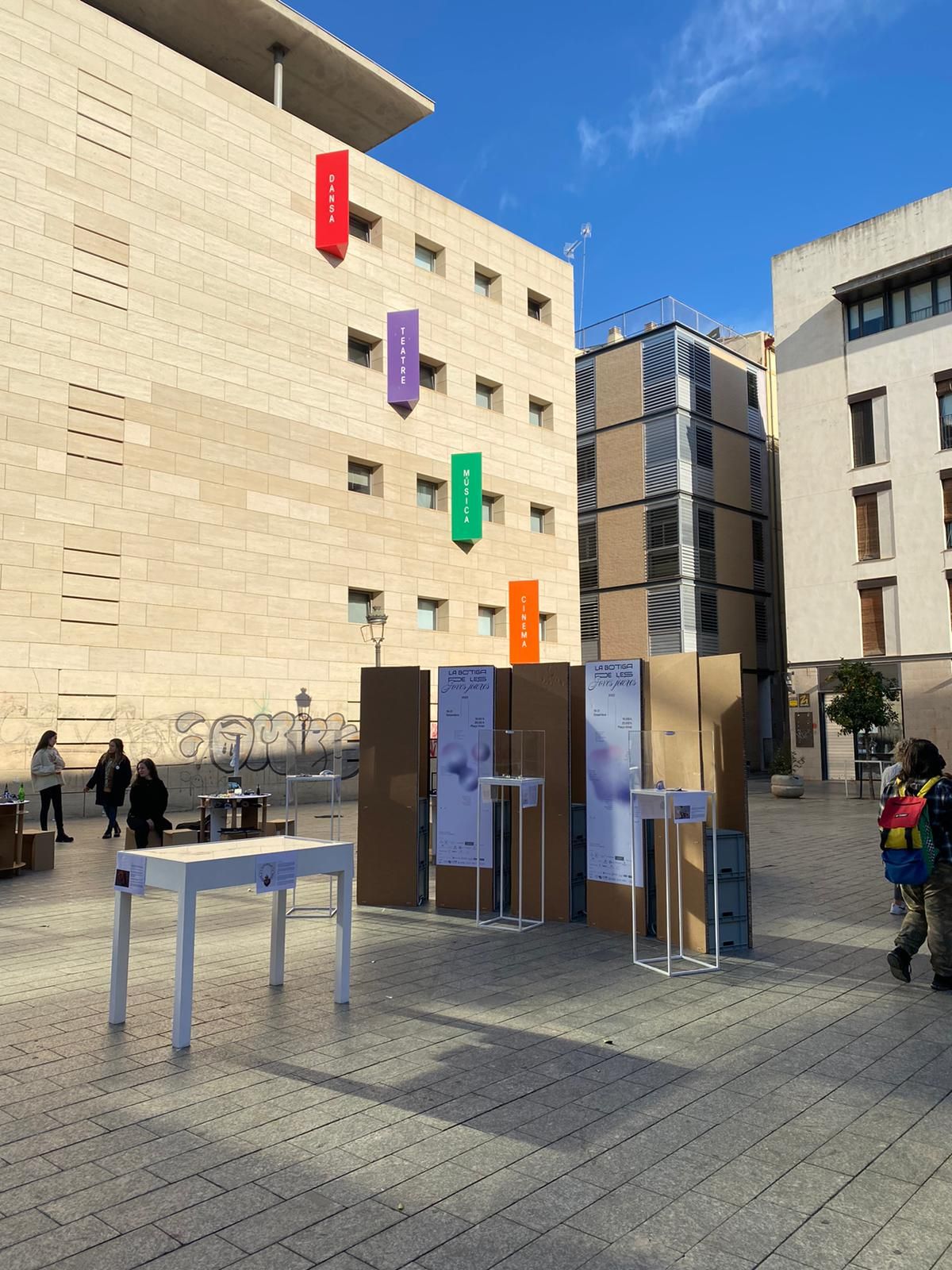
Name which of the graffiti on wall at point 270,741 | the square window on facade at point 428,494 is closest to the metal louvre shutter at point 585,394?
the square window on facade at point 428,494

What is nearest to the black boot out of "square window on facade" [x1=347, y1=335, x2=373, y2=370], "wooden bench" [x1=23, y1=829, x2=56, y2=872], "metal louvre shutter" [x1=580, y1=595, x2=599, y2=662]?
"wooden bench" [x1=23, y1=829, x2=56, y2=872]

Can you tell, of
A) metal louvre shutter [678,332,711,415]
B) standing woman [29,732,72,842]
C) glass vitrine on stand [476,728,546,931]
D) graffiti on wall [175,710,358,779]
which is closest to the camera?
glass vitrine on stand [476,728,546,931]

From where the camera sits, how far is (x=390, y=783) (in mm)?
10023

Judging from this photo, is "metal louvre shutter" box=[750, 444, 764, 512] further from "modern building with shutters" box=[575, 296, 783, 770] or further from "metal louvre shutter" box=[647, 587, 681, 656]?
"metal louvre shutter" box=[647, 587, 681, 656]

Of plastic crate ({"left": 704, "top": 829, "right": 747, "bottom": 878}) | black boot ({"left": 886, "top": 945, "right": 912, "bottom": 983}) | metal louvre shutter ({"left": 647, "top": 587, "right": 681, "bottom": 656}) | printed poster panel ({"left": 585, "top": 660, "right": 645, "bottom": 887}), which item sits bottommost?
black boot ({"left": 886, "top": 945, "right": 912, "bottom": 983})

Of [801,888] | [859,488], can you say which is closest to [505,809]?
[801,888]

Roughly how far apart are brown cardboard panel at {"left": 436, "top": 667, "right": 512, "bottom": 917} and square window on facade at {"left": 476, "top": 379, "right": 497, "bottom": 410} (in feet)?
82.0

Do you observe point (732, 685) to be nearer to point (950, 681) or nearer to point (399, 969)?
point (399, 969)

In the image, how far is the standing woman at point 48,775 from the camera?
55.4 feet

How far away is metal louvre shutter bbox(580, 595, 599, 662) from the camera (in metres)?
45.8

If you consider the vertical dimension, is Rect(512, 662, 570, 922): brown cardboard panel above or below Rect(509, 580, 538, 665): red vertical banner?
below

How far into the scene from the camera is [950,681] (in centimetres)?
3247

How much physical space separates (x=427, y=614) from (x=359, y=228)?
12643mm

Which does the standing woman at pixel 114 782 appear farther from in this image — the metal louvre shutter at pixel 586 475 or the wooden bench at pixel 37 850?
the metal louvre shutter at pixel 586 475
